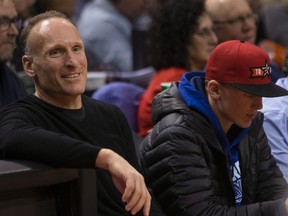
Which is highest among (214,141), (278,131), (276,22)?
(214,141)

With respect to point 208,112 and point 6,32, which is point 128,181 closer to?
point 208,112

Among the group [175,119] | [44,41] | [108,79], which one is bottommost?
[108,79]

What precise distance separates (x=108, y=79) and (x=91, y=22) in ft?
6.72

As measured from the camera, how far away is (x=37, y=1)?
18.9 ft

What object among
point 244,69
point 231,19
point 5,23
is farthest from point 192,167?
point 231,19

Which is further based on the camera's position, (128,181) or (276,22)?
(276,22)

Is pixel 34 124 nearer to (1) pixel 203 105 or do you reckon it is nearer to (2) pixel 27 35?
(2) pixel 27 35

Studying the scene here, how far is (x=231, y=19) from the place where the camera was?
5.35m

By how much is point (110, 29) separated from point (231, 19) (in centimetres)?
218

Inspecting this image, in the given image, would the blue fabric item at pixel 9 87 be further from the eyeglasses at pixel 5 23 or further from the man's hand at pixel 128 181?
the man's hand at pixel 128 181

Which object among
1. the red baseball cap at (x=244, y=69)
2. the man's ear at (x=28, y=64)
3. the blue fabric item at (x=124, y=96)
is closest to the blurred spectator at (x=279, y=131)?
the red baseball cap at (x=244, y=69)

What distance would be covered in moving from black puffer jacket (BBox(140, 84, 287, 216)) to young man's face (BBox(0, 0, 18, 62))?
3.54 ft

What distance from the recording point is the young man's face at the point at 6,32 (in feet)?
13.5

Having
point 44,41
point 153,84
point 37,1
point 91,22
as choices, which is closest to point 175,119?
point 44,41
